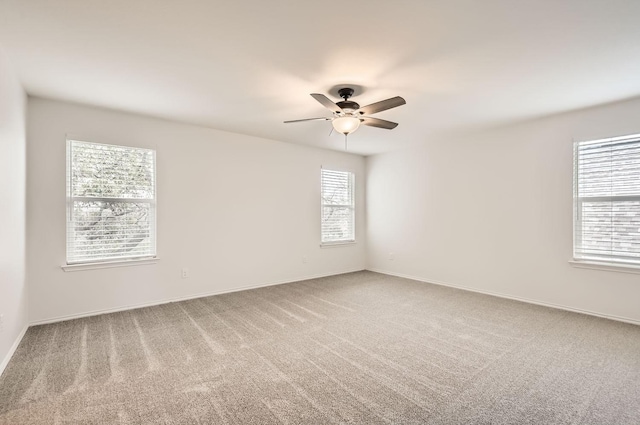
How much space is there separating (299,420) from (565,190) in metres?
4.03

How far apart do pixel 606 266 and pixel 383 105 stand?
319 cm

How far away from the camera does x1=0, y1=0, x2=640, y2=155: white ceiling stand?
1.92 m

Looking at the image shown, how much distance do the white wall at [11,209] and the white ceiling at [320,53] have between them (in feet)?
0.97

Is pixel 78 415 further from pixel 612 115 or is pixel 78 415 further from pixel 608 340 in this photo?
pixel 612 115

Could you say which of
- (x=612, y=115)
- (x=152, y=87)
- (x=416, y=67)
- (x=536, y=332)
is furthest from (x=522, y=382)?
(x=152, y=87)

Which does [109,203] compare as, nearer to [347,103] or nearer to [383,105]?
[347,103]

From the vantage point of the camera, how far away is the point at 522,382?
87.8 inches

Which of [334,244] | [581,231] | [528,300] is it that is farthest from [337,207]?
[581,231]

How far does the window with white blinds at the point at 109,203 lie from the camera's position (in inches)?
140

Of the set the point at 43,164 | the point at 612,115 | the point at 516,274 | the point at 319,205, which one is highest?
the point at 612,115

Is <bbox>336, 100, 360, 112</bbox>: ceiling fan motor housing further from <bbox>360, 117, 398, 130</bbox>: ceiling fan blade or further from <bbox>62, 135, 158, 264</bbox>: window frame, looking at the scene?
<bbox>62, 135, 158, 264</bbox>: window frame

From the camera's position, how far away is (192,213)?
172 inches

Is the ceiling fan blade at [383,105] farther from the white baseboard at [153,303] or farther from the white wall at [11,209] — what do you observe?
the white baseboard at [153,303]

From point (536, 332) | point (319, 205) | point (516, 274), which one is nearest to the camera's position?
point (536, 332)
